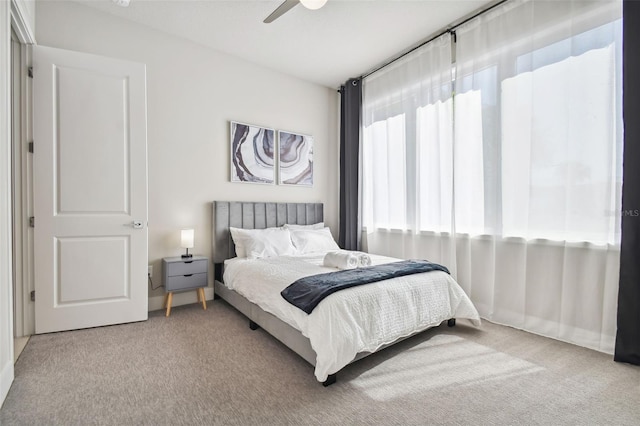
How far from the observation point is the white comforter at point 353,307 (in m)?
1.88

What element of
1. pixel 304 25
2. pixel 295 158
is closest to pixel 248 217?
pixel 295 158

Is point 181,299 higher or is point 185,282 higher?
point 185,282

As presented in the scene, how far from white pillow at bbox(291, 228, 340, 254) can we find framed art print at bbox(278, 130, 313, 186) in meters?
0.85

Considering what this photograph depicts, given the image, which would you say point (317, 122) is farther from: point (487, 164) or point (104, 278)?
point (104, 278)

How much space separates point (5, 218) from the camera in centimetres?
187

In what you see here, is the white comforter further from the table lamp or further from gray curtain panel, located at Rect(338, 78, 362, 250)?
gray curtain panel, located at Rect(338, 78, 362, 250)

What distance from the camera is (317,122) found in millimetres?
4715

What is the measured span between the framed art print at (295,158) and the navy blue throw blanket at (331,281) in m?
2.20

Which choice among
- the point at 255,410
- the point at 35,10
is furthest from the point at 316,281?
the point at 35,10

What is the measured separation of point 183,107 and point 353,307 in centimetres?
300

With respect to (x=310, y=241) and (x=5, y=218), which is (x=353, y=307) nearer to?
(x=310, y=241)

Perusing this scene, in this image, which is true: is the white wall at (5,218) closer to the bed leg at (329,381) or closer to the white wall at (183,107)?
the white wall at (183,107)

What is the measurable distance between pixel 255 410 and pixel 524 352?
2.06 metres

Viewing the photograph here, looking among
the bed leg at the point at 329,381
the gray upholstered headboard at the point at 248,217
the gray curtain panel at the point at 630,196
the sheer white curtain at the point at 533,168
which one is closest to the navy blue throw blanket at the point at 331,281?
the bed leg at the point at 329,381
